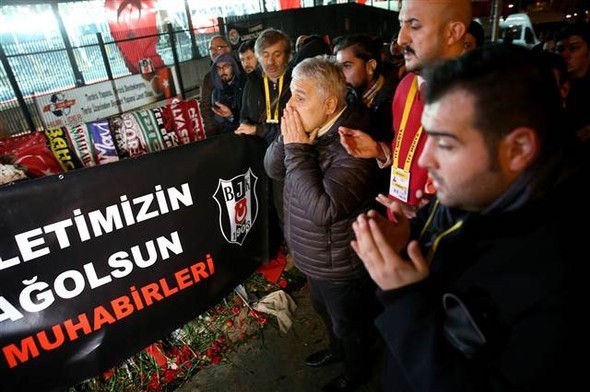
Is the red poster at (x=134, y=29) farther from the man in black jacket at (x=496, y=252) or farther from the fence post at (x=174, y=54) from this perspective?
the man in black jacket at (x=496, y=252)

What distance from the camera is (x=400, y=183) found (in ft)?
7.14

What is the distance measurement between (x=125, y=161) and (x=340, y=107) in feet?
4.35

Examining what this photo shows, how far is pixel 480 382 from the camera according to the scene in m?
0.93

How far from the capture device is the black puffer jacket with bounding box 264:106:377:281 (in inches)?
73.5

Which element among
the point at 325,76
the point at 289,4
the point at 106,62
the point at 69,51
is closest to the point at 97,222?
the point at 325,76

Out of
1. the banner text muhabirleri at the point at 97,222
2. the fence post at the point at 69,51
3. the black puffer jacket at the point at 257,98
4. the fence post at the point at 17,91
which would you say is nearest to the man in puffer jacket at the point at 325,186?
the banner text muhabirleri at the point at 97,222

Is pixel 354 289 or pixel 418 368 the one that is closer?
pixel 418 368

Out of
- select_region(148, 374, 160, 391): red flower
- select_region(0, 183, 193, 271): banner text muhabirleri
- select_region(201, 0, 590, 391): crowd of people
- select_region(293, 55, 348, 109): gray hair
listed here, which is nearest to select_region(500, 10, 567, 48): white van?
select_region(293, 55, 348, 109): gray hair

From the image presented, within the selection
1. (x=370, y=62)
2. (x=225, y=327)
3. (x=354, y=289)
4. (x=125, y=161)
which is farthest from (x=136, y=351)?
(x=370, y=62)

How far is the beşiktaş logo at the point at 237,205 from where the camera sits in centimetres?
270

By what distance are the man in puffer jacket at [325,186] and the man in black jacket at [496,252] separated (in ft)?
2.55

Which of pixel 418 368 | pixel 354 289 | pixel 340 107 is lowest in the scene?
pixel 354 289

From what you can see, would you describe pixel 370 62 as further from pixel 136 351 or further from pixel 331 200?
pixel 136 351

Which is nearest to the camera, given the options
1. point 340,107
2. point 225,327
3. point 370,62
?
point 340,107
